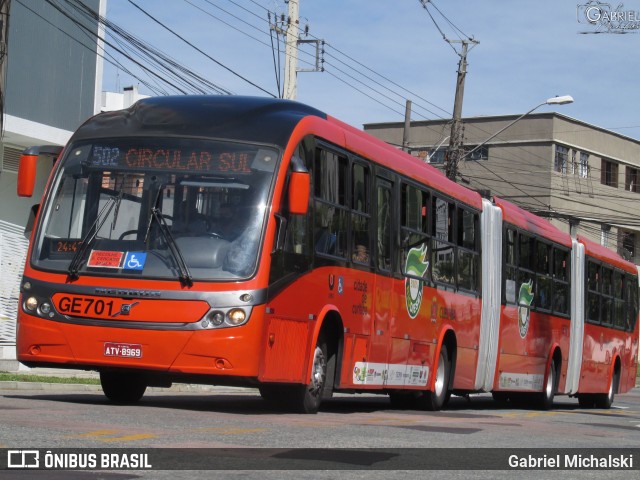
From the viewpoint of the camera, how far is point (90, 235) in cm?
1272

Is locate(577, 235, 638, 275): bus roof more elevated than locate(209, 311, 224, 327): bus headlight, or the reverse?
locate(577, 235, 638, 275): bus roof

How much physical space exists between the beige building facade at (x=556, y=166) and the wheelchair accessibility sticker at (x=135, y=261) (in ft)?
146

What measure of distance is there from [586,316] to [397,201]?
1089 centimetres

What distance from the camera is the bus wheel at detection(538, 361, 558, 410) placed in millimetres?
23469

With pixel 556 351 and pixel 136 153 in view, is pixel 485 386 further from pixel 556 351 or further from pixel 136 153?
pixel 136 153

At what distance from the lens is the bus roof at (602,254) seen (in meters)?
26.6

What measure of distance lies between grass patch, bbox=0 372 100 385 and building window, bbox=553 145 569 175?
39.8 m

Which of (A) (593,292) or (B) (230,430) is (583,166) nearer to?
(A) (593,292)

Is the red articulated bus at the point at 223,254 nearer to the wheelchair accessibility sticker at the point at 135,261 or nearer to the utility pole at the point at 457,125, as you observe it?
the wheelchair accessibility sticker at the point at 135,261

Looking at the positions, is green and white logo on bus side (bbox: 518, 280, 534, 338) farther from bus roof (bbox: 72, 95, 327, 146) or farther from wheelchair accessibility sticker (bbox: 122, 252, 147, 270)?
wheelchair accessibility sticker (bbox: 122, 252, 147, 270)

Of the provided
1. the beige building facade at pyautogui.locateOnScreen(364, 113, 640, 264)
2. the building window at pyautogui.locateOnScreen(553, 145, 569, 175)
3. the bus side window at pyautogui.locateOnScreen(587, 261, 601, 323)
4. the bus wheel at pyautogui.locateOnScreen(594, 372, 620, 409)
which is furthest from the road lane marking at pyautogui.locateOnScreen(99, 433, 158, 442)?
the building window at pyautogui.locateOnScreen(553, 145, 569, 175)

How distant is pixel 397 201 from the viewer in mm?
16297

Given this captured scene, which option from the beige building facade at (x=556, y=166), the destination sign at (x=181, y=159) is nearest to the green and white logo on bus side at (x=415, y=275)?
the destination sign at (x=181, y=159)

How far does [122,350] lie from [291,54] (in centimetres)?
1963
